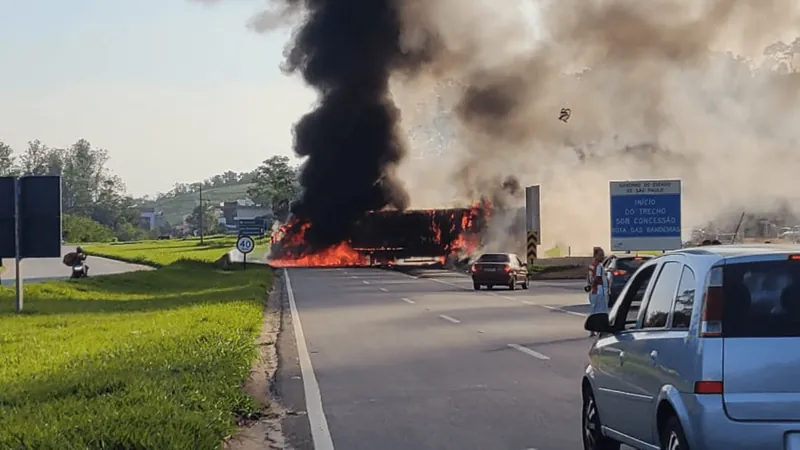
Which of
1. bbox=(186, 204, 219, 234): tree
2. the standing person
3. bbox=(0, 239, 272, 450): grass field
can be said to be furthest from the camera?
bbox=(186, 204, 219, 234): tree

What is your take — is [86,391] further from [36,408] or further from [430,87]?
[430,87]

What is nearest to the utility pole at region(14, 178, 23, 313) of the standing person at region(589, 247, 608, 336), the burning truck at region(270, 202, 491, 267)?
the standing person at region(589, 247, 608, 336)

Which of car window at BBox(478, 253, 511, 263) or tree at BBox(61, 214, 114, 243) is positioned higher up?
tree at BBox(61, 214, 114, 243)

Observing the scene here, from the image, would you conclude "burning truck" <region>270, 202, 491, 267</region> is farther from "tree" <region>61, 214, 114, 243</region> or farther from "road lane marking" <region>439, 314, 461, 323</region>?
"tree" <region>61, 214, 114, 243</region>

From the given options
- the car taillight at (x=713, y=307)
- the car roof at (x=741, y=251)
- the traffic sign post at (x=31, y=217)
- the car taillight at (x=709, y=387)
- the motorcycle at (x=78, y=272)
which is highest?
the traffic sign post at (x=31, y=217)

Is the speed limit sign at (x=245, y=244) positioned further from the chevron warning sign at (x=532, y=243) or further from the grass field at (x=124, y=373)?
the grass field at (x=124, y=373)

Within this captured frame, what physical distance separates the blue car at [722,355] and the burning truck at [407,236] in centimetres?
5204

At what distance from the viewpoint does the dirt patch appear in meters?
9.55

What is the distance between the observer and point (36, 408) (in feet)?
A: 32.6

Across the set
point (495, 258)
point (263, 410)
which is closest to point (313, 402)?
point (263, 410)

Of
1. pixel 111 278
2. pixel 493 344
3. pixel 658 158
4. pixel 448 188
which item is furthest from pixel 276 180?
pixel 493 344

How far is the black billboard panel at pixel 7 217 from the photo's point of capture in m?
25.0

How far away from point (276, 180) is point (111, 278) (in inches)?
3739

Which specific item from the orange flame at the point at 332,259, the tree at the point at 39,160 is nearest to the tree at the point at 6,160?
the tree at the point at 39,160
